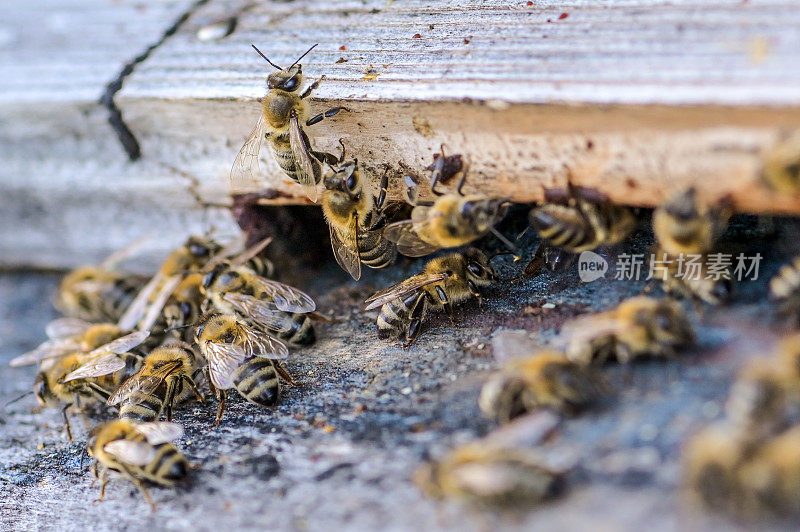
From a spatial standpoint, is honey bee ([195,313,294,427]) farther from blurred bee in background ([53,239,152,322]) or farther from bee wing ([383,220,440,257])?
blurred bee in background ([53,239,152,322])

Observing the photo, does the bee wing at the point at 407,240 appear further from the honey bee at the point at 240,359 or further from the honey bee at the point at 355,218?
the honey bee at the point at 240,359

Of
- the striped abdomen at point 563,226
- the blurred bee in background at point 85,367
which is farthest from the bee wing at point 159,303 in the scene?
the striped abdomen at point 563,226

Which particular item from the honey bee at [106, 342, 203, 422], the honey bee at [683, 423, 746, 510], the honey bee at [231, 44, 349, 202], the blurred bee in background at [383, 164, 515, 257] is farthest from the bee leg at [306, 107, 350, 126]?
the honey bee at [683, 423, 746, 510]

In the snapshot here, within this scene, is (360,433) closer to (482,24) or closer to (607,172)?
(607,172)

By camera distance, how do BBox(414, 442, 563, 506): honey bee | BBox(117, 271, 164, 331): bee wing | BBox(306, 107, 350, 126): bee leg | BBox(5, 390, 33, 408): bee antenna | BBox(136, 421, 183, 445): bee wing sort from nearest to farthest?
BBox(414, 442, 563, 506): honey bee
BBox(136, 421, 183, 445): bee wing
BBox(306, 107, 350, 126): bee leg
BBox(5, 390, 33, 408): bee antenna
BBox(117, 271, 164, 331): bee wing

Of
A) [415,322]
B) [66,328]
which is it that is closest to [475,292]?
[415,322]
